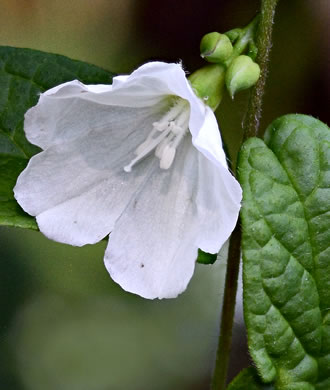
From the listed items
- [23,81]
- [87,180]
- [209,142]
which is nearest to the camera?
[209,142]

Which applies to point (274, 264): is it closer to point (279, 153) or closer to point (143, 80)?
Answer: point (279, 153)

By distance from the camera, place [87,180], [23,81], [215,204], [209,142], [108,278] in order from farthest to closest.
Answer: [108,278]
[23,81]
[87,180]
[215,204]
[209,142]

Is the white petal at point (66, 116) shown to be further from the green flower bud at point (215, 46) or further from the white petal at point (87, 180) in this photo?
the green flower bud at point (215, 46)

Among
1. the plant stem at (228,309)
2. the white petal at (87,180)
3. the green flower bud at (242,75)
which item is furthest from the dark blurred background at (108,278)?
the green flower bud at (242,75)

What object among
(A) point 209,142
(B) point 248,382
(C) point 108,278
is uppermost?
(A) point 209,142

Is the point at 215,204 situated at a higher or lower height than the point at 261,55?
lower

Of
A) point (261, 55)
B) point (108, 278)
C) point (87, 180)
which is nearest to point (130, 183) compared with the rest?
point (87, 180)

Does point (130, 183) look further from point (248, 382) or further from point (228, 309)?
point (248, 382)

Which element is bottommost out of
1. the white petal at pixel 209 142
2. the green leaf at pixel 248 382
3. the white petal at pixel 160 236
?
the green leaf at pixel 248 382
